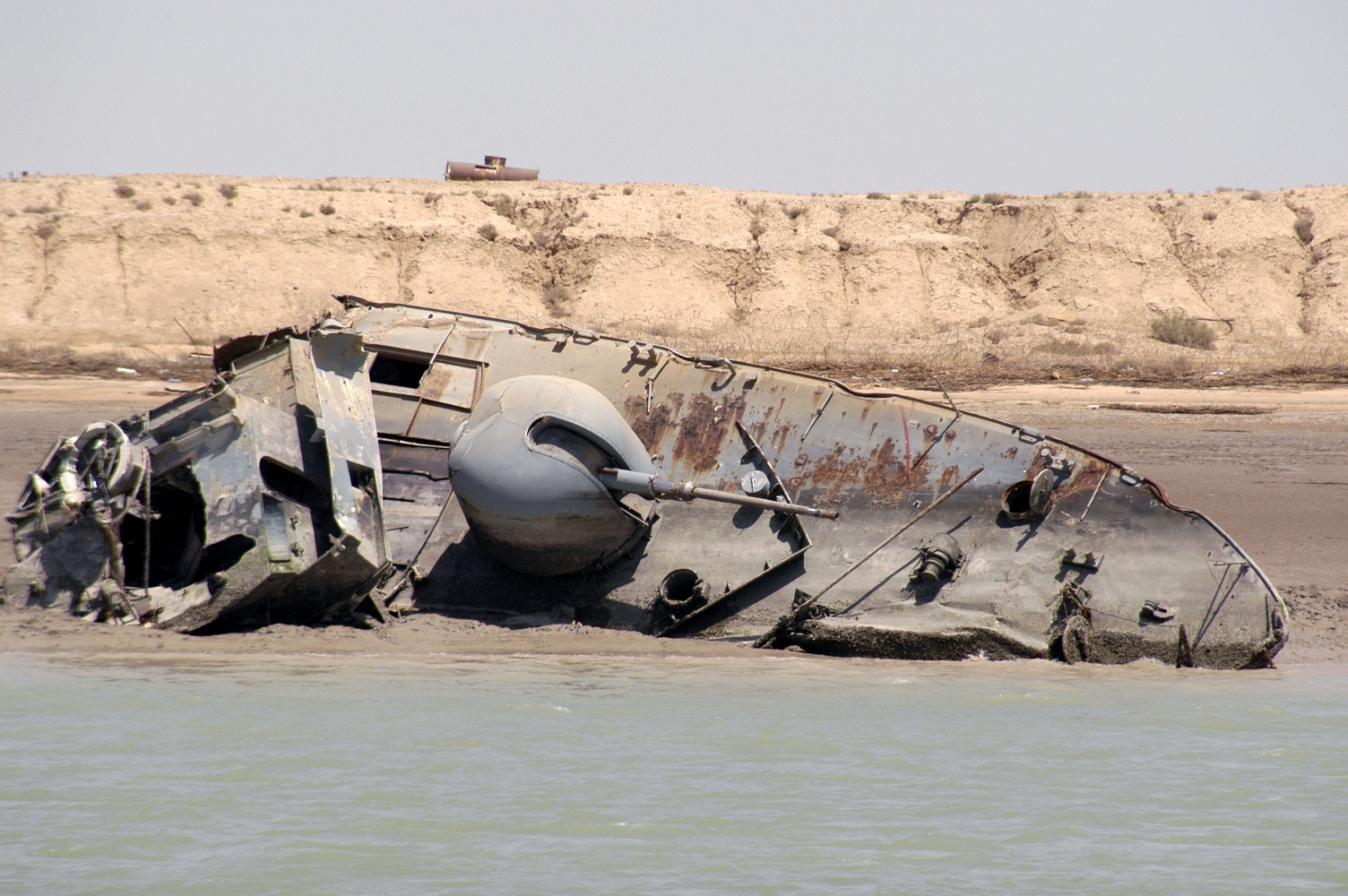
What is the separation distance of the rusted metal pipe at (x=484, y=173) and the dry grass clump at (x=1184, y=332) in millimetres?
21584

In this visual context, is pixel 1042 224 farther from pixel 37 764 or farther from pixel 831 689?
pixel 37 764

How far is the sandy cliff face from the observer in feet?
112

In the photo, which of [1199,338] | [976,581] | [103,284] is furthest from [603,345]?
[103,284]

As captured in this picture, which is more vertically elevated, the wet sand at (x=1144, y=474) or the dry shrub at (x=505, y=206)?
the dry shrub at (x=505, y=206)

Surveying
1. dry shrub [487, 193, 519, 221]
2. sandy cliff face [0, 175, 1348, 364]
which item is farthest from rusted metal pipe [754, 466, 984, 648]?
dry shrub [487, 193, 519, 221]

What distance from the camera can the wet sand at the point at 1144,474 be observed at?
963 centimetres

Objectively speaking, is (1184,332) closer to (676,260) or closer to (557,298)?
(676,260)

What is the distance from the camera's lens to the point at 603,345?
1117cm

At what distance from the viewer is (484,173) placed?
4497 centimetres

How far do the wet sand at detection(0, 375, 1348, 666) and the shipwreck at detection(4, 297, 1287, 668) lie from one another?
0.23 metres

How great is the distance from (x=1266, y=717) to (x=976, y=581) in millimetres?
2066

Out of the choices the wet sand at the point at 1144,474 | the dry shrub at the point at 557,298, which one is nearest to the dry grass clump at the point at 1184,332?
the wet sand at the point at 1144,474

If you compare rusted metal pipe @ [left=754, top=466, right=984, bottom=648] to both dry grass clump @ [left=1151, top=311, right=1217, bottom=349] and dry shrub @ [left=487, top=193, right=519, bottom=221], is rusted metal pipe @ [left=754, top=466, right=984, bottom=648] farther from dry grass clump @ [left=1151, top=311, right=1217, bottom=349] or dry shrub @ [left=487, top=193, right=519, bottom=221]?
dry shrub @ [left=487, top=193, right=519, bottom=221]

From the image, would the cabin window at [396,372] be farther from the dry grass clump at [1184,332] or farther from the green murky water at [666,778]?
the dry grass clump at [1184,332]
